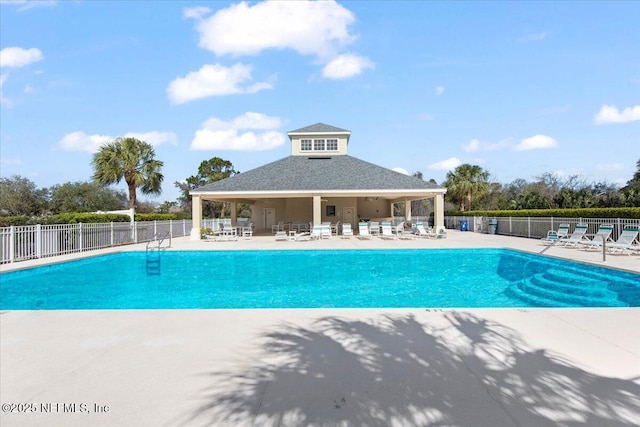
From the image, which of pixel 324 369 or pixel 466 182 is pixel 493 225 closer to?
pixel 466 182

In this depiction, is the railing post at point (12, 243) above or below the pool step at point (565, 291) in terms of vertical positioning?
above

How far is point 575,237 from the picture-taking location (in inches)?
603

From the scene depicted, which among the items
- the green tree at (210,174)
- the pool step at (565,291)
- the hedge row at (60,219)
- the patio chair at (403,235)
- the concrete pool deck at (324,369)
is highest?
the green tree at (210,174)

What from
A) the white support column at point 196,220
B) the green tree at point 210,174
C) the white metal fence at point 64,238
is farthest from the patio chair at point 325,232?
the green tree at point 210,174

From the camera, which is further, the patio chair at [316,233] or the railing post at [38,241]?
the patio chair at [316,233]

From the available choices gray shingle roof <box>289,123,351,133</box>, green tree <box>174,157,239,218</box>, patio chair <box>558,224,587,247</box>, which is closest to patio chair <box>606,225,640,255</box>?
patio chair <box>558,224,587,247</box>

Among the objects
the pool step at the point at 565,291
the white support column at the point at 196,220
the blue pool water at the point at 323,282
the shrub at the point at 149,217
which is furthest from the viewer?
the shrub at the point at 149,217

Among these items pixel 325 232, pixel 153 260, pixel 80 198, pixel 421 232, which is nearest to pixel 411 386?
pixel 153 260

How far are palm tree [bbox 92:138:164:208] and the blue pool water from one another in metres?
12.2

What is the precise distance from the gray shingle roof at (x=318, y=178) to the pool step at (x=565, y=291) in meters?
13.1

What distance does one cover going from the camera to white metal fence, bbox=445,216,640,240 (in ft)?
53.0

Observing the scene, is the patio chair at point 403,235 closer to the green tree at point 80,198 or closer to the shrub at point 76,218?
the shrub at point 76,218

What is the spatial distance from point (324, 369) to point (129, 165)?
84.2 feet

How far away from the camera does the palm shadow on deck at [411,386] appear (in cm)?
271
